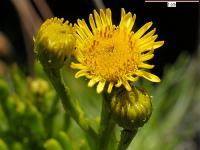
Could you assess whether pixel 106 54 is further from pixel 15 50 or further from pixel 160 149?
pixel 15 50

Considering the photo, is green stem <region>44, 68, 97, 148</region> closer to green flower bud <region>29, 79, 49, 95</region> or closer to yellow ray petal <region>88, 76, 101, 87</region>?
yellow ray petal <region>88, 76, 101, 87</region>

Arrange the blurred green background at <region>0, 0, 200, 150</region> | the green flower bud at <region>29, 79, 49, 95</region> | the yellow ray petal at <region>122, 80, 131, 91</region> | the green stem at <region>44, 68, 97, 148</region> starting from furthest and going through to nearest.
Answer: the green flower bud at <region>29, 79, 49, 95</region>
the blurred green background at <region>0, 0, 200, 150</region>
the green stem at <region>44, 68, 97, 148</region>
the yellow ray petal at <region>122, 80, 131, 91</region>

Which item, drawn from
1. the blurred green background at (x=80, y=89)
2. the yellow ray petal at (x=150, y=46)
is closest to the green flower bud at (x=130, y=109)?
the yellow ray petal at (x=150, y=46)

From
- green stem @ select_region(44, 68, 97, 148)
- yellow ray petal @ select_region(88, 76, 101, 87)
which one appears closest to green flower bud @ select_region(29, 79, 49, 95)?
green stem @ select_region(44, 68, 97, 148)

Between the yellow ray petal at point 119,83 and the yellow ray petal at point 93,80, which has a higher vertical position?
the yellow ray petal at point 93,80

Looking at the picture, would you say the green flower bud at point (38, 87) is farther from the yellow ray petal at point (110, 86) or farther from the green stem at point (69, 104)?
the yellow ray petal at point (110, 86)

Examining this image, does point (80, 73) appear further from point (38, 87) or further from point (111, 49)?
point (38, 87)
